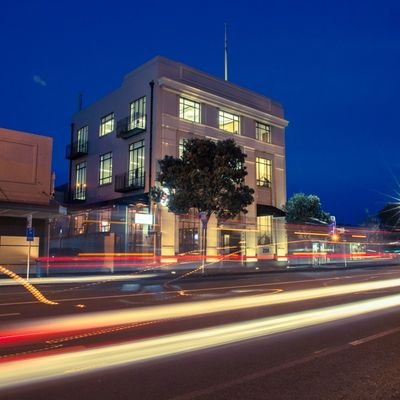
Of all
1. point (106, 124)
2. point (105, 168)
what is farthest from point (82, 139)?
point (105, 168)

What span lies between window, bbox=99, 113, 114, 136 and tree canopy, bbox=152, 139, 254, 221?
13338mm

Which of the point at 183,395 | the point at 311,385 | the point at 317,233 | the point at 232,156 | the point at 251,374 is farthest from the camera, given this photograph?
the point at 317,233

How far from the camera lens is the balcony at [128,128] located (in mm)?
38000

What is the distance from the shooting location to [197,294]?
49.7 ft

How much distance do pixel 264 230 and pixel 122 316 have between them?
110 feet

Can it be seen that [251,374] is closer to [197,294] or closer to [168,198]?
[197,294]

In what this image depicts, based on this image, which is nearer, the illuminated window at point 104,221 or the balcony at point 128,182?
the illuminated window at point 104,221

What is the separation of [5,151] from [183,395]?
25.9m

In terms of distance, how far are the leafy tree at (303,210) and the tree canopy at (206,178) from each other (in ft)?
58.2

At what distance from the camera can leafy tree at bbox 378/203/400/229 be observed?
86619 mm

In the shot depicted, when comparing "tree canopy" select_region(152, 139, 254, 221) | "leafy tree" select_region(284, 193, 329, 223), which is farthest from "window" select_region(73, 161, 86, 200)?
"leafy tree" select_region(284, 193, 329, 223)

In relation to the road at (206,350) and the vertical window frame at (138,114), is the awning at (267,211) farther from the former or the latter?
the road at (206,350)

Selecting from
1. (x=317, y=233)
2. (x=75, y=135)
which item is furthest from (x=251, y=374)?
(x=75, y=135)

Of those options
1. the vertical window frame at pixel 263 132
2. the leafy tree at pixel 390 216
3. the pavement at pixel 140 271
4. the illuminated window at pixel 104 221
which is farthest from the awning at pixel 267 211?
the leafy tree at pixel 390 216
